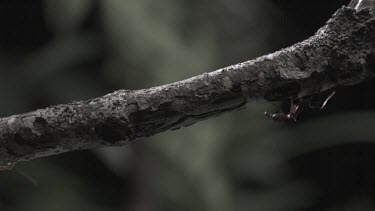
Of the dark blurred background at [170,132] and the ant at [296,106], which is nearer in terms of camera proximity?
the ant at [296,106]

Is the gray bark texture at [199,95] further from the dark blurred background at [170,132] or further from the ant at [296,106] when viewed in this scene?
the dark blurred background at [170,132]

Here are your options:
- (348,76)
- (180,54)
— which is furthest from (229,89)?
(180,54)

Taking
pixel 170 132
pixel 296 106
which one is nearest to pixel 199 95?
pixel 296 106

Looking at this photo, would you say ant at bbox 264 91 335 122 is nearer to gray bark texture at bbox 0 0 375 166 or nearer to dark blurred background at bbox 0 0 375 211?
gray bark texture at bbox 0 0 375 166

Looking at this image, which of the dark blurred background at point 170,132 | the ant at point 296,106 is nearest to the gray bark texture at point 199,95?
the ant at point 296,106

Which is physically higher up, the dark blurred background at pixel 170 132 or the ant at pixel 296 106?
the dark blurred background at pixel 170 132

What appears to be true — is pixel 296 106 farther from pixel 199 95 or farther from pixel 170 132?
pixel 170 132

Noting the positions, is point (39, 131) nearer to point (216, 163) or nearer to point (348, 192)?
point (216, 163)

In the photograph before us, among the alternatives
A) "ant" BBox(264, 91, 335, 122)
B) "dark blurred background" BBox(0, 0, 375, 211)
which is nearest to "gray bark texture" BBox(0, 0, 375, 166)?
"ant" BBox(264, 91, 335, 122)
